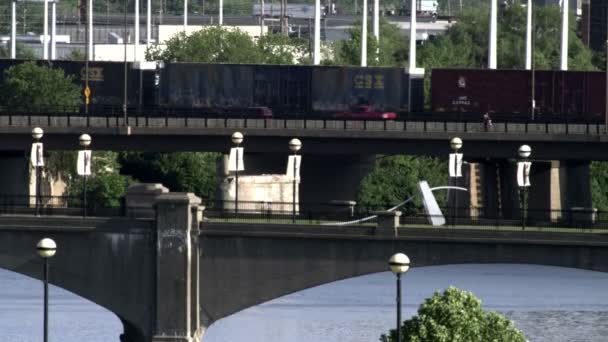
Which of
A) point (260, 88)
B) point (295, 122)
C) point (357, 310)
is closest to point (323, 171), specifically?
point (260, 88)

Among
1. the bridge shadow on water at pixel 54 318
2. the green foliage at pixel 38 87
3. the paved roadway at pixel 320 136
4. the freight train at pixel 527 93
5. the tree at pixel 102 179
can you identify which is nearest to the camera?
the bridge shadow on water at pixel 54 318

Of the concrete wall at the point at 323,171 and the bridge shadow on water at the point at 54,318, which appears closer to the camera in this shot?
the bridge shadow on water at the point at 54,318

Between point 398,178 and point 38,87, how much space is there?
23211mm

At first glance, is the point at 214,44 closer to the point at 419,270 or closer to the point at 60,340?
the point at 419,270

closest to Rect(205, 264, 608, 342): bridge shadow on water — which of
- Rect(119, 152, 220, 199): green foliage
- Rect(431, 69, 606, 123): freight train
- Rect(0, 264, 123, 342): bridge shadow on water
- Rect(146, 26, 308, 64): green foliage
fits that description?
Rect(0, 264, 123, 342): bridge shadow on water

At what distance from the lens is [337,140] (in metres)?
103

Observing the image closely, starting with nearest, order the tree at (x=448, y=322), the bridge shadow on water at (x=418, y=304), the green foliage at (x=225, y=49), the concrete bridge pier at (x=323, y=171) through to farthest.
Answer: the tree at (x=448, y=322)
the bridge shadow on water at (x=418, y=304)
the concrete bridge pier at (x=323, y=171)
the green foliage at (x=225, y=49)

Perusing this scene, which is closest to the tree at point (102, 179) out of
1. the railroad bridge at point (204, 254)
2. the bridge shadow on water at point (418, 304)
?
the bridge shadow on water at point (418, 304)

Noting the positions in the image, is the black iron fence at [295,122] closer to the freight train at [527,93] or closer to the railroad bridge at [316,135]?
the railroad bridge at [316,135]

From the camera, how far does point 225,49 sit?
16388 cm

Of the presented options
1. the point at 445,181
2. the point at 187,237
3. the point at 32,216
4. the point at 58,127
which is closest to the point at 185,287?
the point at 187,237

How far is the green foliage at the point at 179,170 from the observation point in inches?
4980

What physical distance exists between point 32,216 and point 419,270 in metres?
49.2

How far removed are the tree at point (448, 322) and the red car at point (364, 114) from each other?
52817mm
